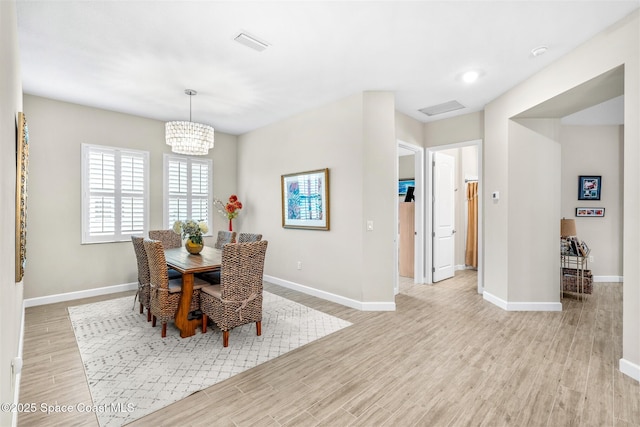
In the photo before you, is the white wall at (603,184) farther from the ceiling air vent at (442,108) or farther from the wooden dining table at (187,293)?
the wooden dining table at (187,293)

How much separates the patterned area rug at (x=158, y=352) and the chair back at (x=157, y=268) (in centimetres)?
47

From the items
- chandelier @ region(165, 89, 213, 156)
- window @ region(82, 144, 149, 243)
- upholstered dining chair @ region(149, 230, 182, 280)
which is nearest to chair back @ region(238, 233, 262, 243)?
upholstered dining chair @ region(149, 230, 182, 280)

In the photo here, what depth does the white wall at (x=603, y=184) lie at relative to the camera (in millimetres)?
5410

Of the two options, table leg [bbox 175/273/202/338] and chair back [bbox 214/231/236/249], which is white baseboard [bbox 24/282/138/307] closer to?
chair back [bbox 214/231/236/249]

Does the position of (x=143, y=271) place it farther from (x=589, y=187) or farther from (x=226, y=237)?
(x=589, y=187)

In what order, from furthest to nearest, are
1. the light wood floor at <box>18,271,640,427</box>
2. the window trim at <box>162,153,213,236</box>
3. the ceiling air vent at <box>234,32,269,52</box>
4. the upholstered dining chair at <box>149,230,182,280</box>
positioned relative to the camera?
the window trim at <box>162,153,213,236</box> < the upholstered dining chair at <box>149,230,182,280</box> < the ceiling air vent at <box>234,32,269,52</box> < the light wood floor at <box>18,271,640,427</box>

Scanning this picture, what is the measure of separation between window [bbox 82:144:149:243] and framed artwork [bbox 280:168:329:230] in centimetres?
229

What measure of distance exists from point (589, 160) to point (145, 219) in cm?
781

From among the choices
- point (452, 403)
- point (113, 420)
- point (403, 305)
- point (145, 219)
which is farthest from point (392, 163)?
point (145, 219)

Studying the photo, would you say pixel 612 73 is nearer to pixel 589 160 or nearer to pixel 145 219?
pixel 589 160

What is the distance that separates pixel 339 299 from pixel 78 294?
373 cm

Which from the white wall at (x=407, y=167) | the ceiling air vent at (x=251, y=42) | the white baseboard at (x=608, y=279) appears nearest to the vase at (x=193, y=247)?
the ceiling air vent at (x=251, y=42)

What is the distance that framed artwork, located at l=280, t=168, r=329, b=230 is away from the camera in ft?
14.4

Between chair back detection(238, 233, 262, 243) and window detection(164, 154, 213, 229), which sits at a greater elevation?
window detection(164, 154, 213, 229)
